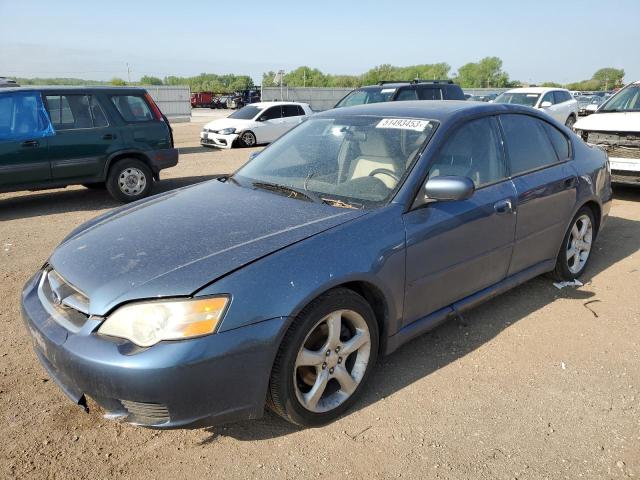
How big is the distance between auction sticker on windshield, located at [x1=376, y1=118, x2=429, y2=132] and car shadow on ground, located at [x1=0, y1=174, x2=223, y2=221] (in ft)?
17.9

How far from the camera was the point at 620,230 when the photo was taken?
6.08m

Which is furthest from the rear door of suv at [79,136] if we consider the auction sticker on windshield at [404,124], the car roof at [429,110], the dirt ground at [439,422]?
the auction sticker on windshield at [404,124]

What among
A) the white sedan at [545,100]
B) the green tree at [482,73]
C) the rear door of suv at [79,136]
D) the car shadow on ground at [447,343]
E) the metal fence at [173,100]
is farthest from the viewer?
the green tree at [482,73]

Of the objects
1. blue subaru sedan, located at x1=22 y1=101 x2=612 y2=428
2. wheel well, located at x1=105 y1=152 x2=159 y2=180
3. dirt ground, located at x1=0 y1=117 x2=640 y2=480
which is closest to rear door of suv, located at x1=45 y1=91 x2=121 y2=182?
wheel well, located at x1=105 y1=152 x2=159 y2=180

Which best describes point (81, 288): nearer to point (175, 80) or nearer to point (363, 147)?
point (363, 147)

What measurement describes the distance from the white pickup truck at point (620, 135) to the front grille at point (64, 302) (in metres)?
7.43

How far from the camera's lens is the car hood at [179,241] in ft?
7.44

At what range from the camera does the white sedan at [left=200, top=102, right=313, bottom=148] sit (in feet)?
49.8

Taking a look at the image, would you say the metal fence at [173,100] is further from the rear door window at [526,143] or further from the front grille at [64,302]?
the front grille at [64,302]

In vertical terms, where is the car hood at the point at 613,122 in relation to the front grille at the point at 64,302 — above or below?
above

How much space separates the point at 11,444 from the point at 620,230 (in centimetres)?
636

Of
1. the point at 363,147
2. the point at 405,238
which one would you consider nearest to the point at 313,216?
the point at 405,238

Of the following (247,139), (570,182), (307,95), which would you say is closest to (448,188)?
(570,182)

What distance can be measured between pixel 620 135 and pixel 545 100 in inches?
386
